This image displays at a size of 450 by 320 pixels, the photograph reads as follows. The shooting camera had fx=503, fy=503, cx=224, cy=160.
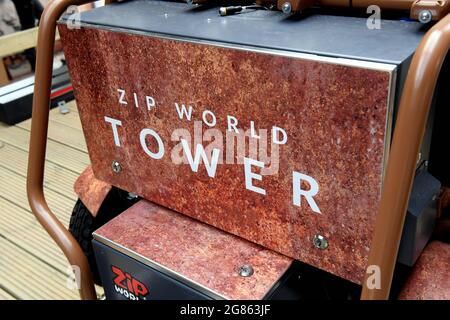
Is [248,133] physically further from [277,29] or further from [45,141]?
[45,141]

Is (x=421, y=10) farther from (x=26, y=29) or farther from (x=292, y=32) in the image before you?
(x=26, y=29)

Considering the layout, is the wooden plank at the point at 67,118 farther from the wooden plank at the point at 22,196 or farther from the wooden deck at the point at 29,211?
the wooden plank at the point at 22,196

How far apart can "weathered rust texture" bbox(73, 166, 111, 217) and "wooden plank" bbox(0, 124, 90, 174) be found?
0.94 meters

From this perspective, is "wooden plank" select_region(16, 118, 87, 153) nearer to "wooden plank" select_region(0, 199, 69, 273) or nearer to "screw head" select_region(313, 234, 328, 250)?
"wooden plank" select_region(0, 199, 69, 273)

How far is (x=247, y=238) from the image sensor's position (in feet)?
2.82

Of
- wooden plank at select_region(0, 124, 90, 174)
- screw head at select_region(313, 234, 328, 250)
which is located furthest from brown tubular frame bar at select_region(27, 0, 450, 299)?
wooden plank at select_region(0, 124, 90, 174)

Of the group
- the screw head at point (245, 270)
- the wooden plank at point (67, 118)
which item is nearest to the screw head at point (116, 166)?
the screw head at point (245, 270)

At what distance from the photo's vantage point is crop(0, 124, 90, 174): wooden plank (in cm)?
215

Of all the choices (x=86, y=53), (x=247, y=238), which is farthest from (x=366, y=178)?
(x=86, y=53)

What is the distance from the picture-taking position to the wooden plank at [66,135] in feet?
7.66

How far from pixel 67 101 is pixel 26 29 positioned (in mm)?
676

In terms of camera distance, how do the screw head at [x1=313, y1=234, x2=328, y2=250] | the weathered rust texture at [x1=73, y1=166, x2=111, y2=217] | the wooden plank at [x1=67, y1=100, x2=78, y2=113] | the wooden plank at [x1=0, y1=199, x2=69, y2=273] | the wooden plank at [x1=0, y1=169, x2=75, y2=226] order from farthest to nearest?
1. the wooden plank at [x1=67, y1=100, x2=78, y2=113]
2. the wooden plank at [x1=0, y1=169, x2=75, y2=226]
3. the wooden plank at [x1=0, y1=199, x2=69, y2=273]
4. the weathered rust texture at [x1=73, y1=166, x2=111, y2=217]
5. the screw head at [x1=313, y1=234, x2=328, y2=250]

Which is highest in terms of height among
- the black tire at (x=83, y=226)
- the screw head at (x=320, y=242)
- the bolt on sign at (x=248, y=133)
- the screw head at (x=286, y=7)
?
the screw head at (x=286, y=7)

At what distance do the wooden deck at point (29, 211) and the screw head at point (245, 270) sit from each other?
2.59ft
